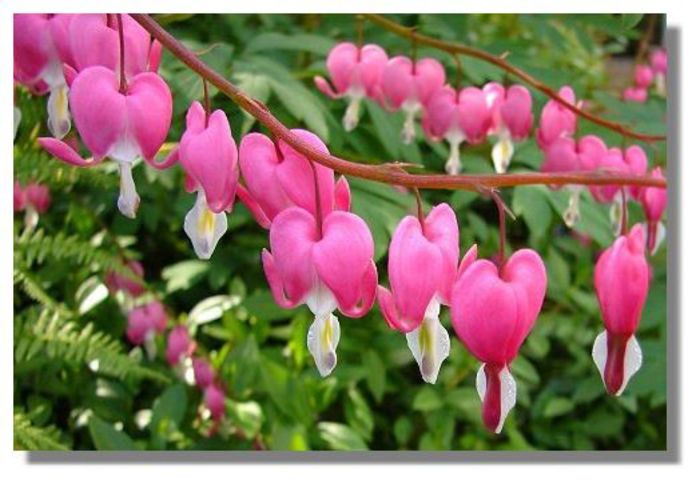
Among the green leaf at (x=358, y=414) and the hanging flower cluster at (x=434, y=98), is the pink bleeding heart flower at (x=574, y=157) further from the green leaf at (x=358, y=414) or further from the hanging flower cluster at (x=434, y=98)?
the green leaf at (x=358, y=414)

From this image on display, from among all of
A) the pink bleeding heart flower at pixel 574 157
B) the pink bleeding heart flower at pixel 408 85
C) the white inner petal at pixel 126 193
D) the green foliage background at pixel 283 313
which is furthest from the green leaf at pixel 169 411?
the white inner petal at pixel 126 193

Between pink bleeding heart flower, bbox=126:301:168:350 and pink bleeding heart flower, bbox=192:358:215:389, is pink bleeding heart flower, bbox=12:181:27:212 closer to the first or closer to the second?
pink bleeding heart flower, bbox=126:301:168:350

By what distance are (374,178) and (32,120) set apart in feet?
2.72

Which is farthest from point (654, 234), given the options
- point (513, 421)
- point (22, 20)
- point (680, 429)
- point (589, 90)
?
point (589, 90)

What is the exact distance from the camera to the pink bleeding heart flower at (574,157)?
123 centimetres

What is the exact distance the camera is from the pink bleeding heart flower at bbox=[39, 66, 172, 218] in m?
0.75

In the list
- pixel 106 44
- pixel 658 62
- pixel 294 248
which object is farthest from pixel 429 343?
pixel 658 62

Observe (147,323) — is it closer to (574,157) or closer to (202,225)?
(574,157)

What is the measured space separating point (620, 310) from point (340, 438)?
0.69m

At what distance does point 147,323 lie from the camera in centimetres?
146

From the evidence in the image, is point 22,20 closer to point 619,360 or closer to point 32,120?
point 32,120

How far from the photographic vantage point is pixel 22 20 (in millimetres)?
975

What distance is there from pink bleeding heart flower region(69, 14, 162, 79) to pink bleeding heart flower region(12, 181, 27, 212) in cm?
51

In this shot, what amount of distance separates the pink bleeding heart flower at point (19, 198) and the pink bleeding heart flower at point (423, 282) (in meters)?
0.76
